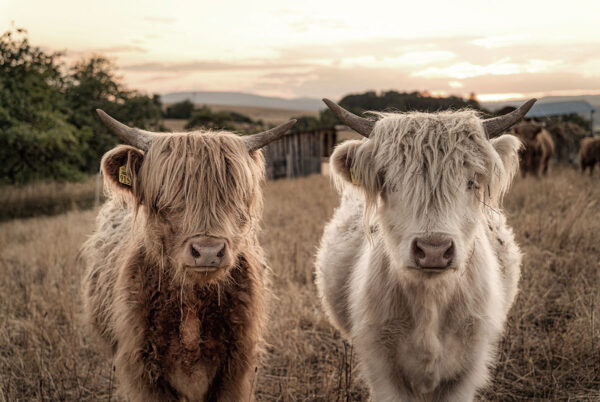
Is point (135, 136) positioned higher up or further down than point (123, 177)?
higher up

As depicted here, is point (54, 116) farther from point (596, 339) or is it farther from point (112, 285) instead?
point (596, 339)

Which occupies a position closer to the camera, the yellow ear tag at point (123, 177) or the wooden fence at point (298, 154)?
the yellow ear tag at point (123, 177)

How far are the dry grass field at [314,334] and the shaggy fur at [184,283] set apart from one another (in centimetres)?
75

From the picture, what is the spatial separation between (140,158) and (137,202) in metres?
0.30

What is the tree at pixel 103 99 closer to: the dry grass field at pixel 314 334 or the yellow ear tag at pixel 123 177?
the dry grass field at pixel 314 334

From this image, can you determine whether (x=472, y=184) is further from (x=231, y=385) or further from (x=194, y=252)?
(x=231, y=385)

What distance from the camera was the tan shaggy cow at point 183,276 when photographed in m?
2.91

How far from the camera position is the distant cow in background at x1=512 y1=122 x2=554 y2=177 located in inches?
578

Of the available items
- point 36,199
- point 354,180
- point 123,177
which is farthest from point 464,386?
point 36,199

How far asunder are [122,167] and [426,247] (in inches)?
77.8

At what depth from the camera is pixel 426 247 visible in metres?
2.49

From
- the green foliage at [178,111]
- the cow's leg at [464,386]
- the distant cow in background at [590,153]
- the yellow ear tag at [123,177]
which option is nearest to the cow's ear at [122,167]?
the yellow ear tag at [123,177]

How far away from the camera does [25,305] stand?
229 inches

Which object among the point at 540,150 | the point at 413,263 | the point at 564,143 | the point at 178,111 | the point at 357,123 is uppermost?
the point at 178,111
